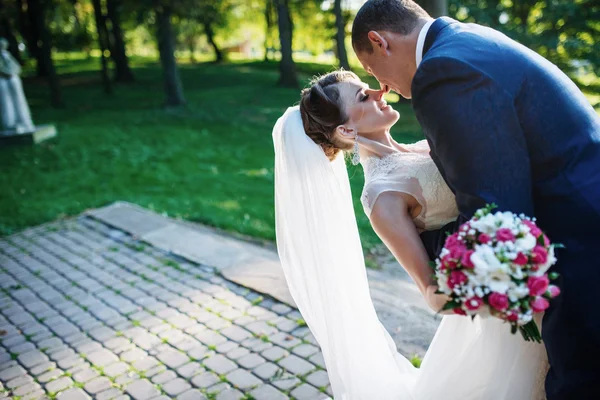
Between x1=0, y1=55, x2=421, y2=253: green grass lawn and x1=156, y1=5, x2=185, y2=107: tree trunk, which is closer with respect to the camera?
x1=0, y1=55, x2=421, y2=253: green grass lawn

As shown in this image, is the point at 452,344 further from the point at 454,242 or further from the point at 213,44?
the point at 213,44

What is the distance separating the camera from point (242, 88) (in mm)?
22797

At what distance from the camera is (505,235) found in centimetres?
170

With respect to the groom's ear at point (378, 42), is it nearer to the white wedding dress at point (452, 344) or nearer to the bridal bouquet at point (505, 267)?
the white wedding dress at point (452, 344)

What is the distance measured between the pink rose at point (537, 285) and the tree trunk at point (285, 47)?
20373 millimetres

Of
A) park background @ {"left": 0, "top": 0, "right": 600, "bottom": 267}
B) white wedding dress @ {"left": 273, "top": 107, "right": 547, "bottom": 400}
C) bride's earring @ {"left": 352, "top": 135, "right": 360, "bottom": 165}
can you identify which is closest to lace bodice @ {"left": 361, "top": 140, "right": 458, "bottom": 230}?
white wedding dress @ {"left": 273, "top": 107, "right": 547, "bottom": 400}

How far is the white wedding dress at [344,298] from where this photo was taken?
9.28 ft

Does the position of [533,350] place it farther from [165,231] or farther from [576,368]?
[165,231]

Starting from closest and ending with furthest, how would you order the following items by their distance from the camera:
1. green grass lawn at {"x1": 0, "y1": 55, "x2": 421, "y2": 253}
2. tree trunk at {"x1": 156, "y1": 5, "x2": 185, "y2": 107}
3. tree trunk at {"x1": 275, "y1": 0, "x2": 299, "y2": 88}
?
Result: 1. green grass lawn at {"x1": 0, "y1": 55, "x2": 421, "y2": 253}
2. tree trunk at {"x1": 156, "y1": 5, "x2": 185, "y2": 107}
3. tree trunk at {"x1": 275, "y1": 0, "x2": 299, "y2": 88}

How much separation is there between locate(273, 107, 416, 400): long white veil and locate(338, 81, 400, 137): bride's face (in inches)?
11.5

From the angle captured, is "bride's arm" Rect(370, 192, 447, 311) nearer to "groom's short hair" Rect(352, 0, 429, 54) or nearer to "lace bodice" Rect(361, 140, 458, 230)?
"lace bodice" Rect(361, 140, 458, 230)

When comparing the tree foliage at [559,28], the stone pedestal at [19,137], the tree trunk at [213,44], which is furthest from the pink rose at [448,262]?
the tree trunk at [213,44]

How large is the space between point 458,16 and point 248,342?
11.3m

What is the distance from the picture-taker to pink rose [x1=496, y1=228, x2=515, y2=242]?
1706 millimetres
